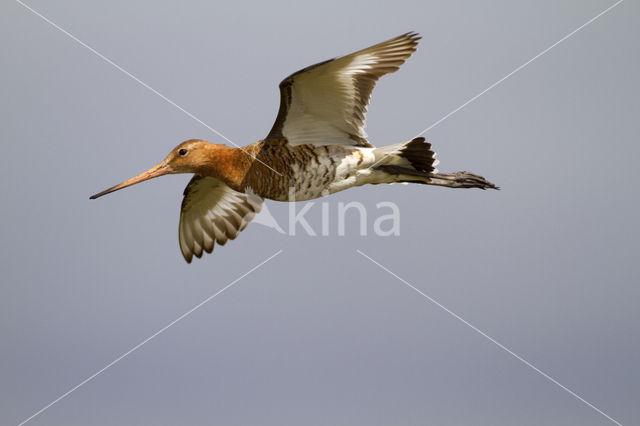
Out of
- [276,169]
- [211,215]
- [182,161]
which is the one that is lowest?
[211,215]

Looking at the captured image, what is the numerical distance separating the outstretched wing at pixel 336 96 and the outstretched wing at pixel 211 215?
117 centimetres

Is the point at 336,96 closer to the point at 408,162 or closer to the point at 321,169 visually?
the point at 321,169

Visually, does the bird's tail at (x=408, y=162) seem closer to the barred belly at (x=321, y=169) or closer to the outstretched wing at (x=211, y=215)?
the barred belly at (x=321, y=169)

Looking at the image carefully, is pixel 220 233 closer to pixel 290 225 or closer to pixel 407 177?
pixel 290 225

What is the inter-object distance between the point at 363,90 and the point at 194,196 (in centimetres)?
211

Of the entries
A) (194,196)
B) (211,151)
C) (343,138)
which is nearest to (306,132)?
(343,138)

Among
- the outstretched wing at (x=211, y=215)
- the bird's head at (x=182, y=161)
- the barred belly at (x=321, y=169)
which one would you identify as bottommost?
the outstretched wing at (x=211, y=215)

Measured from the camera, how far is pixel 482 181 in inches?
271

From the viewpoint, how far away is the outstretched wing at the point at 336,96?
609 cm

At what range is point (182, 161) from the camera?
6.30 metres

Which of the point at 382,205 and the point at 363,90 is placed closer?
the point at 363,90

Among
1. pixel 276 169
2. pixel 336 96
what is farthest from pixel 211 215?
pixel 336 96

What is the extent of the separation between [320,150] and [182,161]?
1170mm

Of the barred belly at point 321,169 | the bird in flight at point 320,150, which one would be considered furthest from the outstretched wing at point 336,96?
the barred belly at point 321,169
